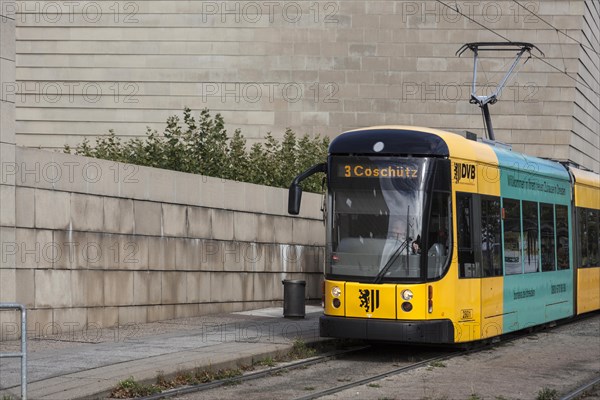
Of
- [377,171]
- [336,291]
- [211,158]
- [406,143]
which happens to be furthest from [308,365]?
[211,158]

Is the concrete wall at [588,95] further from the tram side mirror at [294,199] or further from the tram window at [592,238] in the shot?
the tram side mirror at [294,199]

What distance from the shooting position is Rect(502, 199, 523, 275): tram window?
17.7 meters

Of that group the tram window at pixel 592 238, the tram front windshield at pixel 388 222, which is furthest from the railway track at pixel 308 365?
the tram window at pixel 592 238

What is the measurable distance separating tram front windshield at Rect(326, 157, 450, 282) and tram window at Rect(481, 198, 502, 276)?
1230mm

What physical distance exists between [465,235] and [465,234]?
0.01 meters

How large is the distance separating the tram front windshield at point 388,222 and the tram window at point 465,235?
0.32 metres

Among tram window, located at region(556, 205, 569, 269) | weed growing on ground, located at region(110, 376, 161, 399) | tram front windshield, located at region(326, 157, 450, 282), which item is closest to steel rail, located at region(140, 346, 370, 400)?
weed growing on ground, located at region(110, 376, 161, 399)

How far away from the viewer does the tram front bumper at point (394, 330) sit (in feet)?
49.9

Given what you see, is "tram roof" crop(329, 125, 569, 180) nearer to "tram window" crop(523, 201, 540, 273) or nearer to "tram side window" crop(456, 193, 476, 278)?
"tram side window" crop(456, 193, 476, 278)

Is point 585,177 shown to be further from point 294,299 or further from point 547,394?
point 547,394

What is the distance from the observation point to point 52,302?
17.4m

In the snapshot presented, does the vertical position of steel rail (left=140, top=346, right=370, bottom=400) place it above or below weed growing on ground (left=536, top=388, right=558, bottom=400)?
above

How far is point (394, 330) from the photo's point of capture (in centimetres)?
1522

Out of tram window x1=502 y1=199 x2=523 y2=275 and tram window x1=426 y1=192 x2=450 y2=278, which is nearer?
tram window x1=426 y1=192 x2=450 y2=278
